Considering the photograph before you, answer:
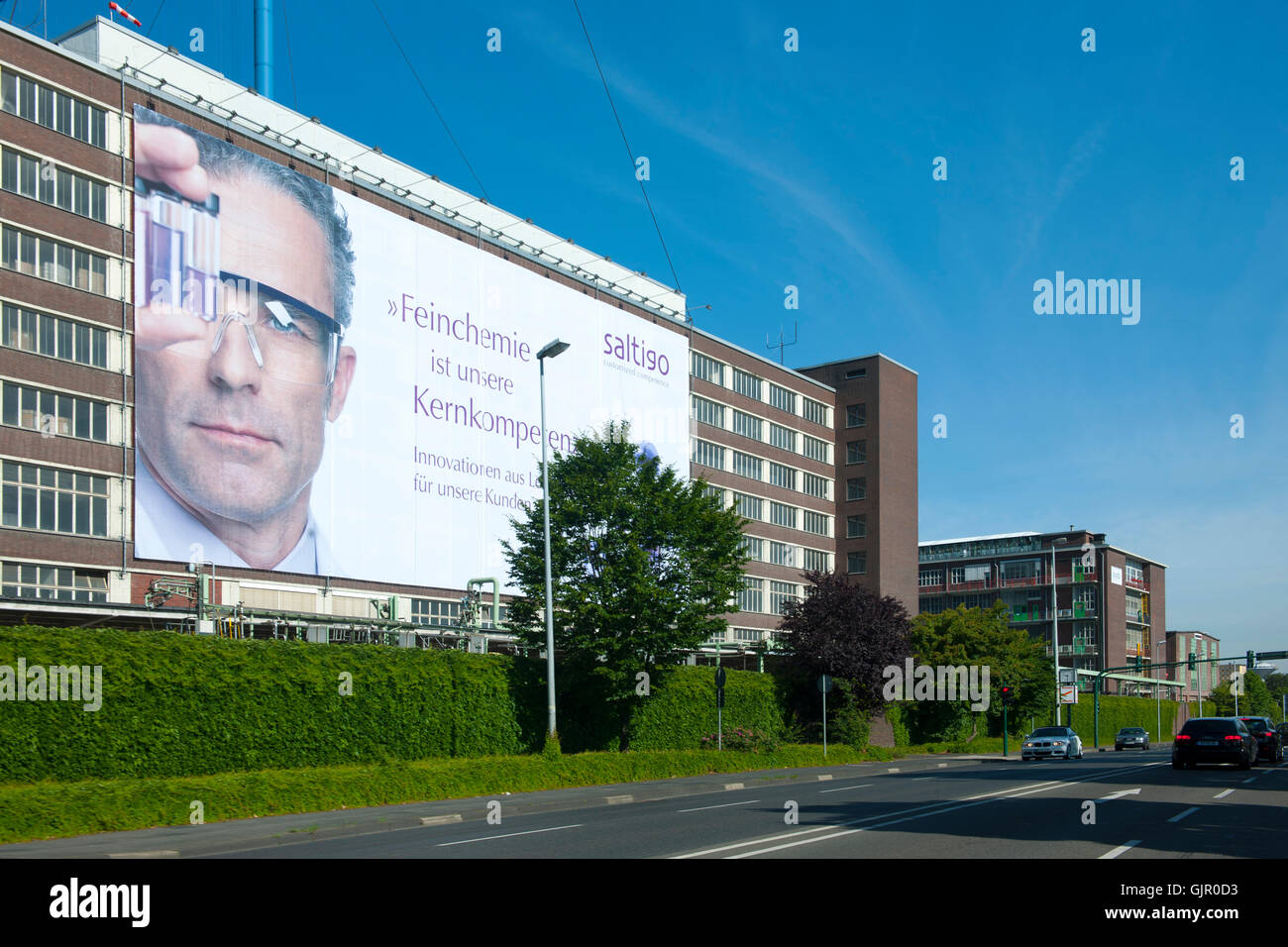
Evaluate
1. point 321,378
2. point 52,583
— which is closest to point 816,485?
point 321,378

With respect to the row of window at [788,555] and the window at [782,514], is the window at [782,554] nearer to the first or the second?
the row of window at [788,555]

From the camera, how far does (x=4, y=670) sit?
22016 mm

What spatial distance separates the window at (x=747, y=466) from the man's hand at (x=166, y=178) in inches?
1736

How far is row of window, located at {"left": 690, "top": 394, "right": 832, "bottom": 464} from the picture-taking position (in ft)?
258

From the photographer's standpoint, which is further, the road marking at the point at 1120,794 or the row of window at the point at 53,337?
the row of window at the point at 53,337

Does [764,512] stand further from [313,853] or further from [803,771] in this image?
[313,853]

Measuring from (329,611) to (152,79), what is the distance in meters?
23.6

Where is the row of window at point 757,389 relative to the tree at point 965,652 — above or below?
above

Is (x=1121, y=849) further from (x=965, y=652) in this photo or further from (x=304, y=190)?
(x=965, y=652)

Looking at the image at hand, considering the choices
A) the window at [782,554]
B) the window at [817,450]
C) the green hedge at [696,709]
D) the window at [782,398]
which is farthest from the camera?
the window at [817,450]

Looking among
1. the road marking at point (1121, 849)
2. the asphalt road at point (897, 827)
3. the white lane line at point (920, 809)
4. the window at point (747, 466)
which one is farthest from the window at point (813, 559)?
the road marking at point (1121, 849)

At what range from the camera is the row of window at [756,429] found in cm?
7856

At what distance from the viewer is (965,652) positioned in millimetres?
65062
